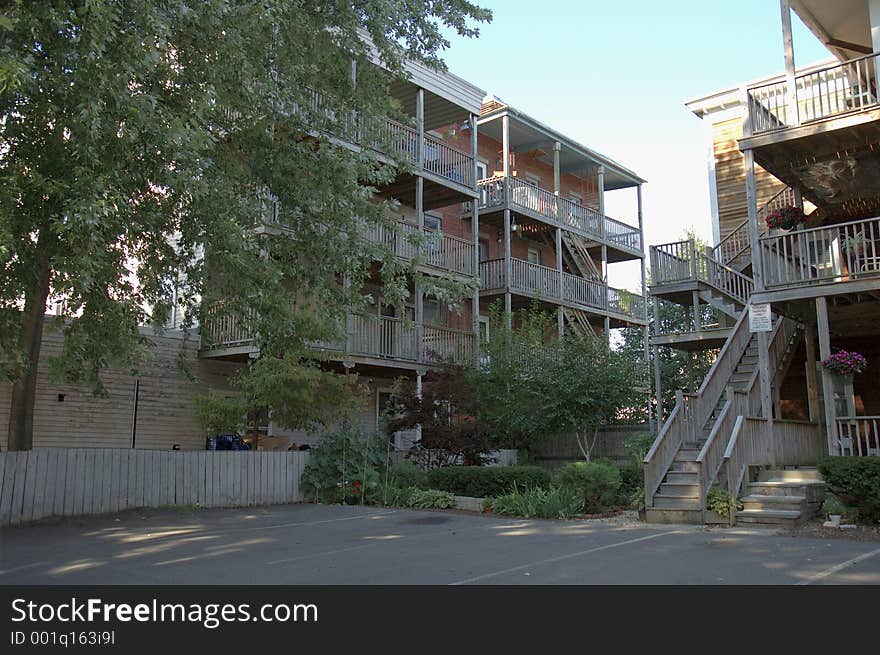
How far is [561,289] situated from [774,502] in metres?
15.9

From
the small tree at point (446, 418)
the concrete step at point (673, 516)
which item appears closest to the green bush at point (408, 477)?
the small tree at point (446, 418)

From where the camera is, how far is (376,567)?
7863mm

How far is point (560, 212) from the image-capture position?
28234 mm

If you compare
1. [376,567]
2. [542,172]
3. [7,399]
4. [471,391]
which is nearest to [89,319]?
[376,567]

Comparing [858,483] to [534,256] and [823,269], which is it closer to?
[823,269]

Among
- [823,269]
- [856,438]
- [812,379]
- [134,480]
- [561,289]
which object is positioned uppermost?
[561,289]

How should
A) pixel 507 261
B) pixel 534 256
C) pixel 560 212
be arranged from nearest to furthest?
pixel 507 261 → pixel 560 212 → pixel 534 256

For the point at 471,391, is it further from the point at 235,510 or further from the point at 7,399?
the point at 7,399

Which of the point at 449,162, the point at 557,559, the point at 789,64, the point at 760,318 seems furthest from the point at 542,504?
the point at 449,162

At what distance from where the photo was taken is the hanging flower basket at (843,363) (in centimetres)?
1334

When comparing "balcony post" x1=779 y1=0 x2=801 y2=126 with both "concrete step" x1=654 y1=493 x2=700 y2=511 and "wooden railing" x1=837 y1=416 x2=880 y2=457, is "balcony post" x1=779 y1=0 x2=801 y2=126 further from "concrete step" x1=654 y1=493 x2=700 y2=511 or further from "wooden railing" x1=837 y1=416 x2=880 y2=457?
"concrete step" x1=654 y1=493 x2=700 y2=511

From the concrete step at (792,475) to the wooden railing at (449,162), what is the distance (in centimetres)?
1378
